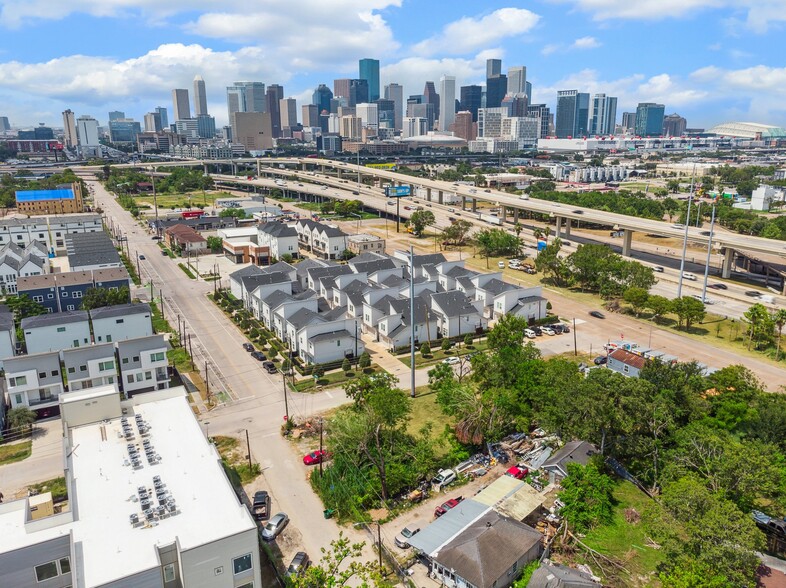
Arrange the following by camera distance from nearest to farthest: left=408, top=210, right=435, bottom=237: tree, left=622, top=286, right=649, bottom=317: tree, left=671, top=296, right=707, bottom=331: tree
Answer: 1. left=671, top=296, right=707, bottom=331: tree
2. left=622, top=286, right=649, bottom=317: tree
3. left=408, top=210, right=435, bottom=237: tree

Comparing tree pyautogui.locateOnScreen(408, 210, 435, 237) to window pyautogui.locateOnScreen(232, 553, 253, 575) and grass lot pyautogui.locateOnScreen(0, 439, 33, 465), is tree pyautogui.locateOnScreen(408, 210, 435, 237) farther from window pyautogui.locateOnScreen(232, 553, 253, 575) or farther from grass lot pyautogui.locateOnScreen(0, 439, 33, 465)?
window pyautogui.locateOnScreen(232, 553, 253, 575)

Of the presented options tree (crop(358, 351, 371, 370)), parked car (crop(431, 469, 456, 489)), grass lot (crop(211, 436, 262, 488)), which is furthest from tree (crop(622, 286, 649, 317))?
grass lot (crop(211, 436, 262, 488))

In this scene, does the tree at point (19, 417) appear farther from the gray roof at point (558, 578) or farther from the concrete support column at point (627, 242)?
the concrete support column at point (627, 242)

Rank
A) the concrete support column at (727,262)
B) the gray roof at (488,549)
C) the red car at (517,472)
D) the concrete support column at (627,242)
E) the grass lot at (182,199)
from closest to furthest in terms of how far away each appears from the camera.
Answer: the gray roof at (488,549), the red car at (517,472), the concrete support column at (727,262), the concrete support column at (627,242), the grass lot at (182,199)

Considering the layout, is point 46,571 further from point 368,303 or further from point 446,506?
point 368,303

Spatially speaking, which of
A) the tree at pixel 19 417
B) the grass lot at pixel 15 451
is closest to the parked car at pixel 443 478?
the grass lot at pixel 15 451
